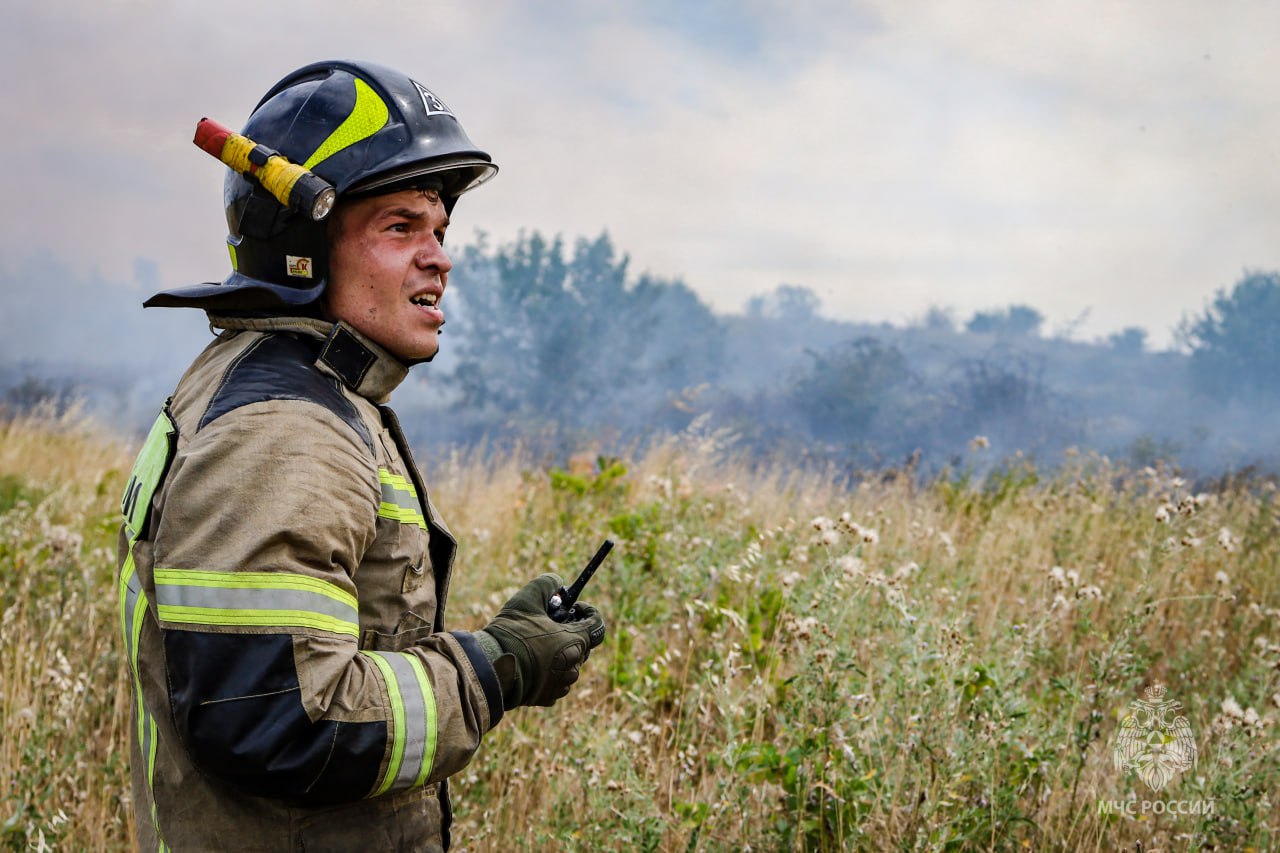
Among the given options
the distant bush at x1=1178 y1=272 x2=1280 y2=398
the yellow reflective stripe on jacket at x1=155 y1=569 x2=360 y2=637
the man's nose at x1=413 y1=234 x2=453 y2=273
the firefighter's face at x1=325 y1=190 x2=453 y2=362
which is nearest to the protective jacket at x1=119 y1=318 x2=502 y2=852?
the yellow reflective stripe on jacket at x1=155 y1=569 x2=360 y2=637

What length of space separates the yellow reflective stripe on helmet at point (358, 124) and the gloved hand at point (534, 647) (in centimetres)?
104

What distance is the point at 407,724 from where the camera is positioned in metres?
1.45

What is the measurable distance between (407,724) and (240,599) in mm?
342

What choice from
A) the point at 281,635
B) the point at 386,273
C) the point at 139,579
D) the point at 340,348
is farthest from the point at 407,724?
the point at 386,273

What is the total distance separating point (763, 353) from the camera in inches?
2795

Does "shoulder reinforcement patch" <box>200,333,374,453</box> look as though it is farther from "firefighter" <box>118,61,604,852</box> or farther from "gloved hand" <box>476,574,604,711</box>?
"gloved hand" <box>476,574,604,711</box>

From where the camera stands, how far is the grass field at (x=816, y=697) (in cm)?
260

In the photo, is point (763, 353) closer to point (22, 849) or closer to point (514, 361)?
point (514, 361)

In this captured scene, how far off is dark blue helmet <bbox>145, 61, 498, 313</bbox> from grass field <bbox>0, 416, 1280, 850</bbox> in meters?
1.53

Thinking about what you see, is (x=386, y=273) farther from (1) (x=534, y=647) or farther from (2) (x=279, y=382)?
(1) (x=534, y=647)

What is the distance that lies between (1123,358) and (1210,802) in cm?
5937

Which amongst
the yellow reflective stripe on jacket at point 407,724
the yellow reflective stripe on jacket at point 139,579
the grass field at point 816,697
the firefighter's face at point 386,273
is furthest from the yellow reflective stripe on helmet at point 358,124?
the grass field at point 816,697

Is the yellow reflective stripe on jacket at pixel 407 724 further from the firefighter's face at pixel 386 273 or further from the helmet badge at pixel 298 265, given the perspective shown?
the helmet badge at pixel 298 265

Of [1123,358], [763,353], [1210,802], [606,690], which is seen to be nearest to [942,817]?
[1210,802]
